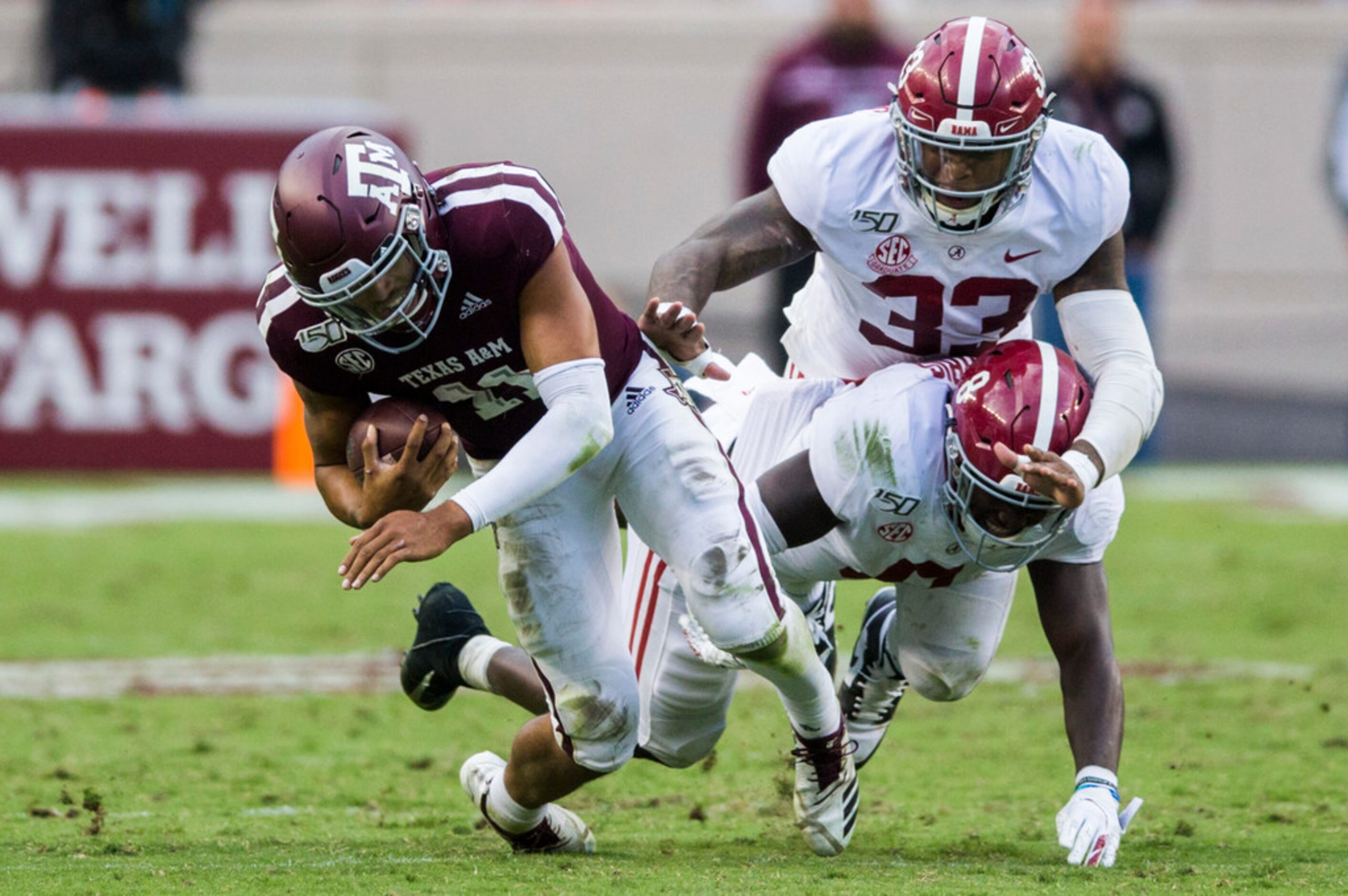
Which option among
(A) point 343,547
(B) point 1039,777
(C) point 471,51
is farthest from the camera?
(C) point 471,51

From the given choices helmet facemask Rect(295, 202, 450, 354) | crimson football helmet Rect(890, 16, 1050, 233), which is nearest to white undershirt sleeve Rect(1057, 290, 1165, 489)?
crimson football helmet Rect(890, 16, 1050, 233)

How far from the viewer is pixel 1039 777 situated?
211 inches

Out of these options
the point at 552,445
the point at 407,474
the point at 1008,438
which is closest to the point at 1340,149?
the point at 1008,438

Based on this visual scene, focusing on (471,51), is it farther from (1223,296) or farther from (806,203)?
(806,203)

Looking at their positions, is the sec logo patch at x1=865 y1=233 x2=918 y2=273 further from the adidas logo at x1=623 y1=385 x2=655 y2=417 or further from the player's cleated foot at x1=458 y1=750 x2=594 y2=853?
the player's cleated foot at x1=458 y1=750 x2=594 y2=853

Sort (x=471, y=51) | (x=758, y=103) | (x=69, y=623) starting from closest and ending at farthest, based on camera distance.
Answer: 1. (x=69, y=623)
2. (x=758, y=103)
3. (x=471, y=51)

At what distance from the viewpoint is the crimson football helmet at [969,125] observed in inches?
175

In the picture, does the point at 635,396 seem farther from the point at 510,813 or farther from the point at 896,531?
the point at 510,813

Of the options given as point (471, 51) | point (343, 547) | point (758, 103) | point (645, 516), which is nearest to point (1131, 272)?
point (758, 103)

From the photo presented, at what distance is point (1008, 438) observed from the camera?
4273mm

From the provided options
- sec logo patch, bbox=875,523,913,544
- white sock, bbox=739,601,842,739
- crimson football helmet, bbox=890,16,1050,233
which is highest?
crimson football helmet, bbox=890,16,1050,233

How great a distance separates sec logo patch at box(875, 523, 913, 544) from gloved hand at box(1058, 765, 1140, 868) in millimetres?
646

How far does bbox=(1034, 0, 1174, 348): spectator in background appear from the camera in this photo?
10156mm

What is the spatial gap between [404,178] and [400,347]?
1.16 ft
